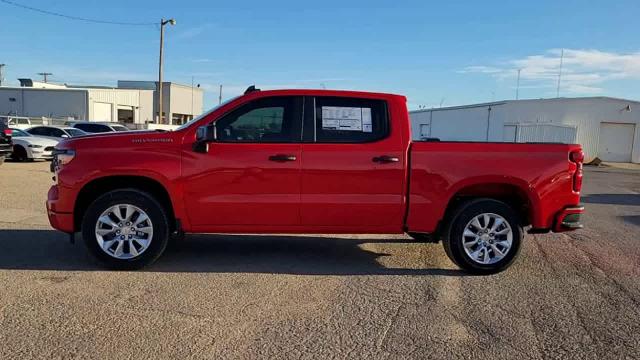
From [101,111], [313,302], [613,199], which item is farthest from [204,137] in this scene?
[101,111]

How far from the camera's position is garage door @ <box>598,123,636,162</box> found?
35719 millimetres

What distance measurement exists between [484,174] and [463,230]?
644 mm

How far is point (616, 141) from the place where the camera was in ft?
117

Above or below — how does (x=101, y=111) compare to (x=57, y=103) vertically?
below

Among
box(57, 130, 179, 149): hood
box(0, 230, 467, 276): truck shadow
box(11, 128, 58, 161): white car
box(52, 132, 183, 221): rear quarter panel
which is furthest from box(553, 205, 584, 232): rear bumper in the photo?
box(11, 128, 58, 161): white car

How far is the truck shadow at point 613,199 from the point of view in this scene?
43.0 feet

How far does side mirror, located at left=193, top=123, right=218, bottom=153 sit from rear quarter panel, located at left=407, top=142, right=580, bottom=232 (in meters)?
2.11

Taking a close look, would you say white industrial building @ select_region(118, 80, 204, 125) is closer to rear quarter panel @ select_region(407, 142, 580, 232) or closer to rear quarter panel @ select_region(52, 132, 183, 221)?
rear quarter panel @ select_region(52, 132, 183, 221)

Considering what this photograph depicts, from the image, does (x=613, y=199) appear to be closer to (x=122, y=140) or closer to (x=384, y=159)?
(x=384, y=159)

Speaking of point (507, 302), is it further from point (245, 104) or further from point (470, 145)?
point (245, 104)

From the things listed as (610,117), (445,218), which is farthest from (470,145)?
(610,117)

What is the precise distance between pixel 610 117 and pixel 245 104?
36365 millimetres

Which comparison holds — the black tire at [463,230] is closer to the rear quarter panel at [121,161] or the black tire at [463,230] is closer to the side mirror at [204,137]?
the side mirror at [204,137]

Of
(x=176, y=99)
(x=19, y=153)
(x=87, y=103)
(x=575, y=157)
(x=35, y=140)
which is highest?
(x=176, y=99)
